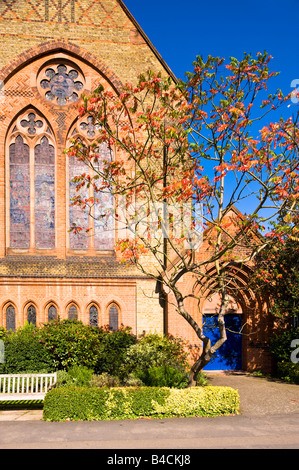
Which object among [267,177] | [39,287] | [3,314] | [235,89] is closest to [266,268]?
[267,177]

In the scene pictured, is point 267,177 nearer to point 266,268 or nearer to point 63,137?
point 266,268

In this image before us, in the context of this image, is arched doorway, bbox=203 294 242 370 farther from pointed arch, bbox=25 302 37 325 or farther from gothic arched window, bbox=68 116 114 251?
pointed arch, bbox=25 302 37 325

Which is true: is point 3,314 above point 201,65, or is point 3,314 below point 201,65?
below

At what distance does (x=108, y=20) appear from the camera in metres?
16.6

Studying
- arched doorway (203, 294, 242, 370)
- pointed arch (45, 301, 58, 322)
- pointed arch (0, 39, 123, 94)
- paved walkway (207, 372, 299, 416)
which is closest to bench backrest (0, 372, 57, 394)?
pointed arch (45, 301, 58, 322)

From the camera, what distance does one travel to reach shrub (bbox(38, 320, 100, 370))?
13266 mm

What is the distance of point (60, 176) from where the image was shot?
1606cm

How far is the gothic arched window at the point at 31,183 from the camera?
1588 cm

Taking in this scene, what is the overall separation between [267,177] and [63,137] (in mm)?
8761

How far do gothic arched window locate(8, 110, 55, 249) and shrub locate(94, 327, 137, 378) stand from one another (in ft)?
13.7

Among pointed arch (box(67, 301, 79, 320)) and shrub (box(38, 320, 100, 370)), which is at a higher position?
pointed arch (box(67, 301, 79, 320))

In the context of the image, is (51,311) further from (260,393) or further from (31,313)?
(260,393)

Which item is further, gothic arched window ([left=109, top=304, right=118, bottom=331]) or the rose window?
the rose window

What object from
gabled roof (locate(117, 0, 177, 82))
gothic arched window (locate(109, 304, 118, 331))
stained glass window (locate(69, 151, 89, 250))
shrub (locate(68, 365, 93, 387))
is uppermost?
gabled roof (locate(117, 0, 177, 82))
